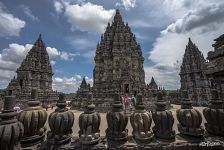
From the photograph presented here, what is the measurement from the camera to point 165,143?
329cm

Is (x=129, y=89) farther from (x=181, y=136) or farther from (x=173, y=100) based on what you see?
(x=181, y=136)

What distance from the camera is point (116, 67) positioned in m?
28.1

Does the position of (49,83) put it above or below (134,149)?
above

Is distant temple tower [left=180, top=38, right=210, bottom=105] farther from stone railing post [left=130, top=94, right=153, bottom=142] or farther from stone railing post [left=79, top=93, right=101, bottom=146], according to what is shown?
stone railing post [left=79, top=93, right=101, bottom=146]

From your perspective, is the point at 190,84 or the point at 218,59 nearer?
the point at 218,59

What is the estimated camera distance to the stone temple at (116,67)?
25.7 m

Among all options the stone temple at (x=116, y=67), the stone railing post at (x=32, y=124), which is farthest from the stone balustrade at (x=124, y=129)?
the stone temple at (x=116, y=67)

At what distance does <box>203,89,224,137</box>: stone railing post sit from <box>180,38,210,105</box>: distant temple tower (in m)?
32.5

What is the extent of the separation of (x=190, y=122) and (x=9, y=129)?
3567 millimetres

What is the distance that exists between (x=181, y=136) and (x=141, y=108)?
3.83ft

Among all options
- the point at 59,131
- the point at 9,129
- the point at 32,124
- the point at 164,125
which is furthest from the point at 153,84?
the point at 9,129

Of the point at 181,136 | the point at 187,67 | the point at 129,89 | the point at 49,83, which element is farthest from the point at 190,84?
the point at 181,136

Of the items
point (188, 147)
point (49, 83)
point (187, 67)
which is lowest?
point (188, 147)

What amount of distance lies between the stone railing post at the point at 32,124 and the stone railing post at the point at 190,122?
326 centimetres
